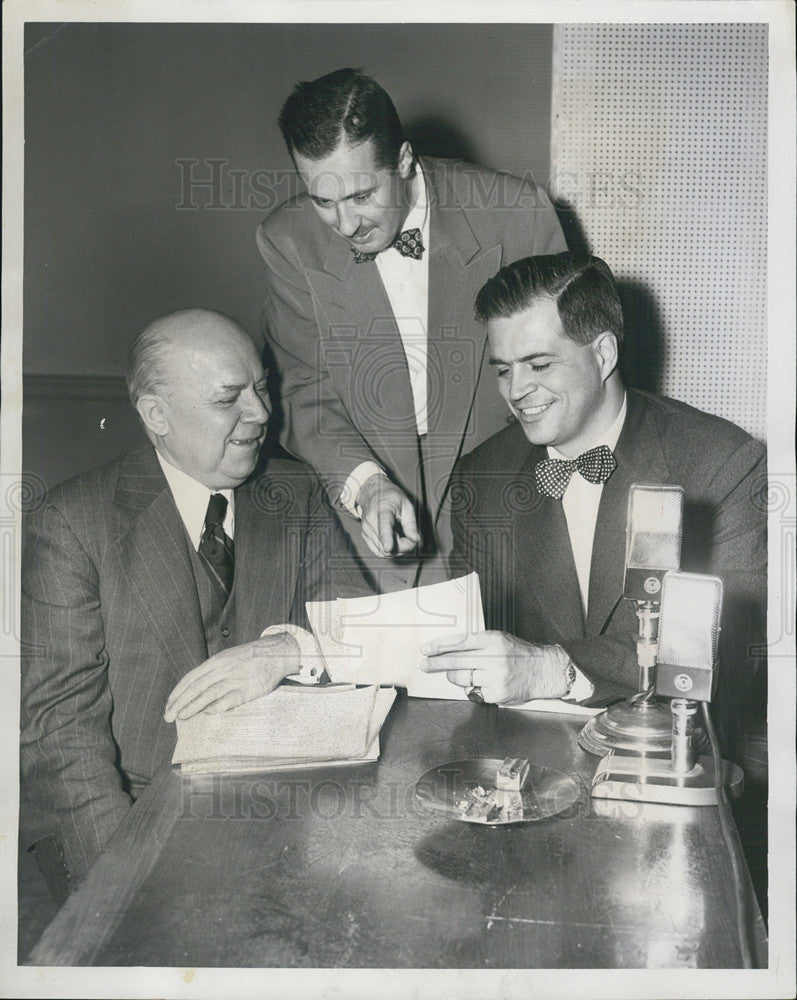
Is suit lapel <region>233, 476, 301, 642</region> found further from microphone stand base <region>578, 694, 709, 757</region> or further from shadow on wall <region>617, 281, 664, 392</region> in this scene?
shadow on wall <region>617, 281, 664, 392</region>

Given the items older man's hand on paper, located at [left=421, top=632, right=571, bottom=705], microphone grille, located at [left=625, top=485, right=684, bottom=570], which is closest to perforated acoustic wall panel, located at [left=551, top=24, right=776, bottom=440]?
microphone grille, located at [left=625, top=485, right=684, bottom=570]

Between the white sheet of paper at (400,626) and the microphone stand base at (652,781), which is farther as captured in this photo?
the white sheet of paper at (400,626)

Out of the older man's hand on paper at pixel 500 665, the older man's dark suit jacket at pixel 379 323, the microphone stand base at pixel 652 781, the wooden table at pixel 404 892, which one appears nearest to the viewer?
the wooden table at pixel 404 892

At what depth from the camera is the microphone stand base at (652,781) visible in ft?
5.56

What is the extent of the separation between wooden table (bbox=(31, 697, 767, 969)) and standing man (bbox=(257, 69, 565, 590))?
0.65 meters

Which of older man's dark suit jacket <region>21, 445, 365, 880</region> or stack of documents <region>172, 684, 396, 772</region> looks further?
older man's dark suit jacket <region>21, 445, 365, 880</region>

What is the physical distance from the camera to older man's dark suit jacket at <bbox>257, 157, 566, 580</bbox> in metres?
2.12

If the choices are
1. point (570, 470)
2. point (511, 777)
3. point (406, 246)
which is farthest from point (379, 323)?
point (511, 777)

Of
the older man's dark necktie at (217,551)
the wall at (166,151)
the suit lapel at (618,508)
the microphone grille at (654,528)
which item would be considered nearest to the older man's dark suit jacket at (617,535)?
the suit lapel at (618,508)

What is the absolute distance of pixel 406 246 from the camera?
2.14m

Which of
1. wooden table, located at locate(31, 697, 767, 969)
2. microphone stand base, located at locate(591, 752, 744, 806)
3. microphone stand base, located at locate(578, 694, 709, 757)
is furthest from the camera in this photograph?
microphone stand base, located at locate(578, 694, 709, 757)

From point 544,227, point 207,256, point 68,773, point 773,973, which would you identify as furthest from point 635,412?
point 68,773

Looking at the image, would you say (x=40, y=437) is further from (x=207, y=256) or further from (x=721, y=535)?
(x=721, y=535)

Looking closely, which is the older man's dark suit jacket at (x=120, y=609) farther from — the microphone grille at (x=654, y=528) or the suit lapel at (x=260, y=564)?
the microphone grille at (x=654, y=528)
